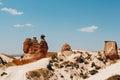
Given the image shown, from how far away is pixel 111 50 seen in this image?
74000mm

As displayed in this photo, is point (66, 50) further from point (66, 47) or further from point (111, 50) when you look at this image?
point (111, 50)

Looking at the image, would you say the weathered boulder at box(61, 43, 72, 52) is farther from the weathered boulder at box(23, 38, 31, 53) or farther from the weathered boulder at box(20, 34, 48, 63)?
the weathered boulder at box(23, 38, 31, 53)

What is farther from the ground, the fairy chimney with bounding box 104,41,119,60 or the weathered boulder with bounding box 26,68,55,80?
the fairy chimney with bounding box 104,41,119,60

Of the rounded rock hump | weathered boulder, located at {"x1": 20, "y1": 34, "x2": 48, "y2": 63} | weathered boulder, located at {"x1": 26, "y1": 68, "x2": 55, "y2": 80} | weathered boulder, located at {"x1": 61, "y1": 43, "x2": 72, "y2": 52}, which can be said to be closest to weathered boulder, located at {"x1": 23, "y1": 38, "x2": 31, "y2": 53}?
weathered boulder, located at {"x1": 20, "y1": 34, "x2": 48, "y2": 63}

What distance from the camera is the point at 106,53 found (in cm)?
7625

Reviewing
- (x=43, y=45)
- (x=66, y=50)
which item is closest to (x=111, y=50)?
(x=66, y=50)

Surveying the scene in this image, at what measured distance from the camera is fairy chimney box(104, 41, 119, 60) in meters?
73.4

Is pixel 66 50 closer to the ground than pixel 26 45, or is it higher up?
closer to the ground

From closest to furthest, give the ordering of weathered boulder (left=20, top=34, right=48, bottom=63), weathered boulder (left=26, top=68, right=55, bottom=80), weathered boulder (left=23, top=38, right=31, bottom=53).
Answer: weathered boulder (left=26, top=68, right=55, bottom=80) < weathered boulder (left=20, top=34, right=48, bottom=63) < weathered boulder (left=23, top=38, right=31, bottom=53)

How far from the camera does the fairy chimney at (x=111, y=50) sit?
7344 cm

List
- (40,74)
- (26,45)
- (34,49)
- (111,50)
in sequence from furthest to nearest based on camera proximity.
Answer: (111,50)
(26,45)
(34,49)
(40,74)

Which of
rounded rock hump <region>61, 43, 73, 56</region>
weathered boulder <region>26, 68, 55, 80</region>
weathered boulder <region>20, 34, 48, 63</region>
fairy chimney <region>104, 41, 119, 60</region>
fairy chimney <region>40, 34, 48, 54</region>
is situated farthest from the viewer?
rounded rock hump <region>61, 43, 73, 56</region>

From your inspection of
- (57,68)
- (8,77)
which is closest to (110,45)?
(57,68)

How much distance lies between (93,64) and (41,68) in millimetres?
16091
